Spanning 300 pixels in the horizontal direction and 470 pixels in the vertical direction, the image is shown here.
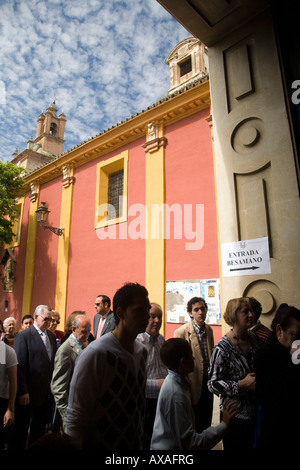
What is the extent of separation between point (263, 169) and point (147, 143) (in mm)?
6612

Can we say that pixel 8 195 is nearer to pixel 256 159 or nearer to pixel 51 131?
pixel 256 159

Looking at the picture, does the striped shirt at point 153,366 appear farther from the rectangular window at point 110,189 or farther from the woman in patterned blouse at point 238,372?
the rectangular window at point 110,189

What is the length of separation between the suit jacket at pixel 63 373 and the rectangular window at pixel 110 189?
673cm

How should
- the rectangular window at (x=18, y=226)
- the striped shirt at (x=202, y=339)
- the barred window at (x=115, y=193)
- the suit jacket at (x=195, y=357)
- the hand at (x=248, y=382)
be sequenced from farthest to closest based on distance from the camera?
A: the rectangular window at (x=18, y=226), the barred window at (x=115, y=193), the striped shirt at (x=202, y=339), the suit jacket at (x=195, y=357), the hand at (x=248, y=382)

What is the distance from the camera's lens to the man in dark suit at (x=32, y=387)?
3.35 meters

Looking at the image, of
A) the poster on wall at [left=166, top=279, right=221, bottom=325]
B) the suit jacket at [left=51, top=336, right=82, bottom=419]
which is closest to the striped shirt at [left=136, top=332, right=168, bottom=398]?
the suit jacket at [left=51, top=336, right=82, bottom=419]

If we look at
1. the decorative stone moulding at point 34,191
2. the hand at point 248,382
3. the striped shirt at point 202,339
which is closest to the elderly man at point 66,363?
the striped shirt at point 202,339

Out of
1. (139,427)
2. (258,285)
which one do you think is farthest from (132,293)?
(258,285)

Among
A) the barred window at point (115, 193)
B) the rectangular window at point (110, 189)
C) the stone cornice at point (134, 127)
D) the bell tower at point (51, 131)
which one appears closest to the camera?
the stone cornice at point (134, 127)

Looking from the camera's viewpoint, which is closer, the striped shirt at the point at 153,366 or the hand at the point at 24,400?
the striped shirt at the point at 153,366

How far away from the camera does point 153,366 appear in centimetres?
304

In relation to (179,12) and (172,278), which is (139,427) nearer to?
(179,12)

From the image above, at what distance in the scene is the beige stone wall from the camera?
Answer: 2.66m

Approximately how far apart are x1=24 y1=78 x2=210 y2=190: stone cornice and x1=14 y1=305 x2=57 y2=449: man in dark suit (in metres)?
7.21
